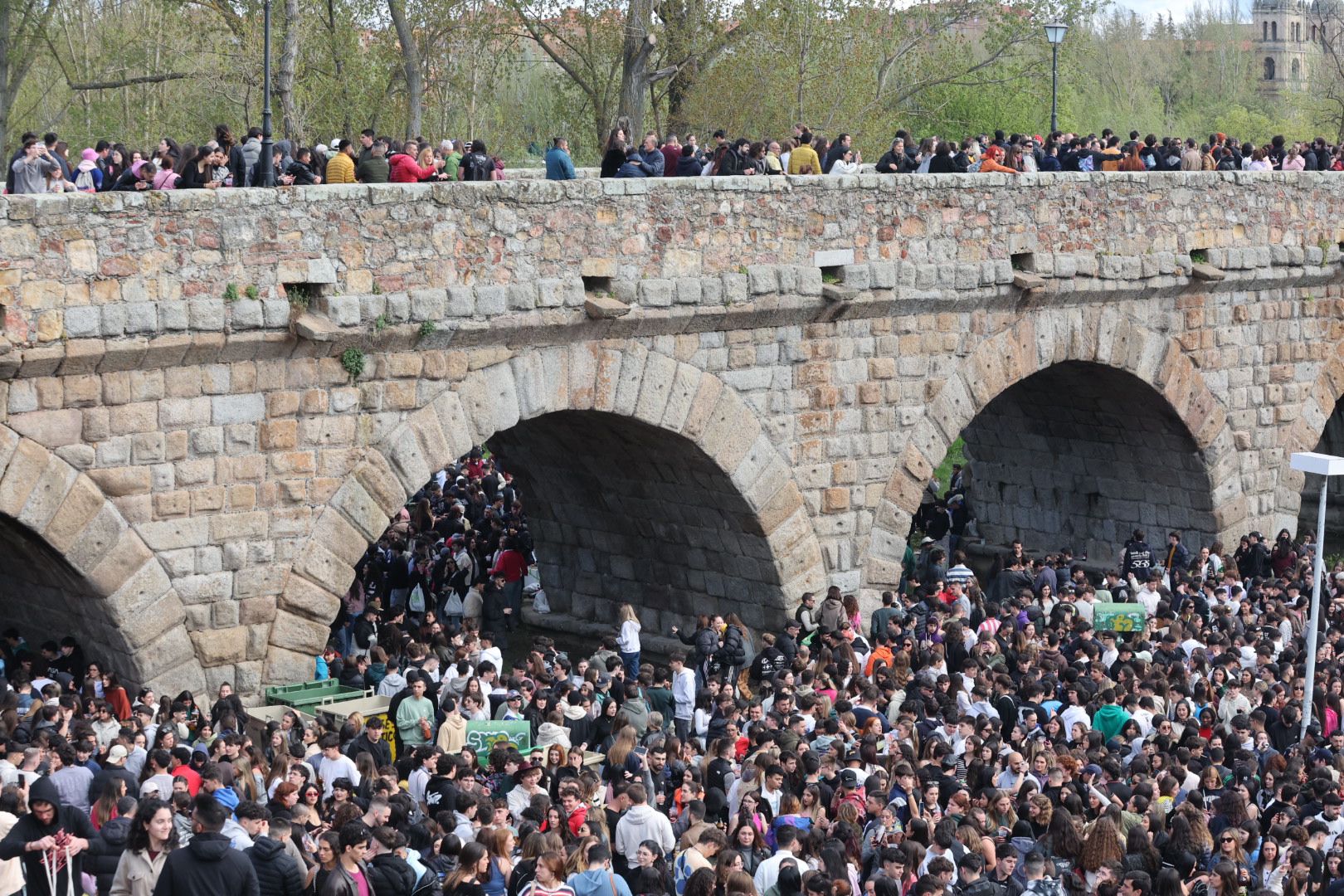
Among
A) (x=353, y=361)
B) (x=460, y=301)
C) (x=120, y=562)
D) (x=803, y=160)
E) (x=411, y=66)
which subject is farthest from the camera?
(x=411, y=66)

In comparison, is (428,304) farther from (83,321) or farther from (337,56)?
(337,56)

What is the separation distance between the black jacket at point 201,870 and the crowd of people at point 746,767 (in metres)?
0.01

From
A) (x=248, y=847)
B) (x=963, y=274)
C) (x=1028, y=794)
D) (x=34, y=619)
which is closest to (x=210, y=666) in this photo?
(x=34, y=619)

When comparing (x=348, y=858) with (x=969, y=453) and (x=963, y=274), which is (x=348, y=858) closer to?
(x=963, y=274)

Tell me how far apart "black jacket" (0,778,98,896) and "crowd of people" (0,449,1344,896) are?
19 mm

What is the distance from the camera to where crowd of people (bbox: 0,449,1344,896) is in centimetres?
1043

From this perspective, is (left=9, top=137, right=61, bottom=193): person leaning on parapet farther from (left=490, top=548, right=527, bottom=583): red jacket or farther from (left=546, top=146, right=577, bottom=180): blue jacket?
(left=490, top=548, right=527, bottom=583): red jacket

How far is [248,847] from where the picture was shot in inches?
403

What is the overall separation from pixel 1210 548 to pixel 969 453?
439 centimetres

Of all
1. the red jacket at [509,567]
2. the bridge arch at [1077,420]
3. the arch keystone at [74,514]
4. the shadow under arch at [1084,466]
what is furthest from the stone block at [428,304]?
the shadow under arch at [1084,466]

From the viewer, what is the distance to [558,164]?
19.3 metres

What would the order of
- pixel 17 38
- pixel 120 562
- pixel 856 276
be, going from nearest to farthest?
pixel 120 562 → pixel 856 276 → pixel 17 38

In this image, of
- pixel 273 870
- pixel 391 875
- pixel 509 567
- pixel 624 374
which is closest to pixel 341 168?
pixel 624 374

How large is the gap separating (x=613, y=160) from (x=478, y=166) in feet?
4.33
